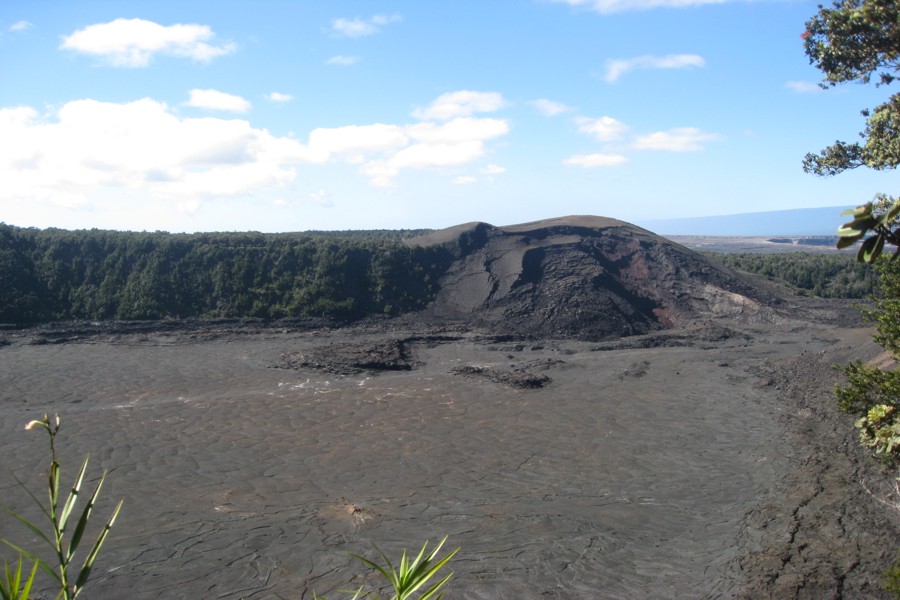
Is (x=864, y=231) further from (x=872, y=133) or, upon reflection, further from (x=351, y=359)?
(x=351, y=359)

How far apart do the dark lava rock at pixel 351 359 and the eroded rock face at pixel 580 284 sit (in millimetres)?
6506

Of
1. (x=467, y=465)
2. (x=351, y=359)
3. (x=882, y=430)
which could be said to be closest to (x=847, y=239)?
(x=882, y=430)

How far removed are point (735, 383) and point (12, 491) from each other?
18.9 metres

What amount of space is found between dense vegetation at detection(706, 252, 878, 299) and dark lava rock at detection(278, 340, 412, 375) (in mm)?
26173

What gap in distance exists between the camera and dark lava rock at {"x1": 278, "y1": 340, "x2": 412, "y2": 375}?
21.3 metres

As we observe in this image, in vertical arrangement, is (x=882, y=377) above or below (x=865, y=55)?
below

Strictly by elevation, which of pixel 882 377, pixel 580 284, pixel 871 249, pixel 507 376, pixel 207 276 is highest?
pixel 207 276

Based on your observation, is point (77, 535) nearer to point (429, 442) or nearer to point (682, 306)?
Result: point (429, 442)

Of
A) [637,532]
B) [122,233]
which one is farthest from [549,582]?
[122,233]

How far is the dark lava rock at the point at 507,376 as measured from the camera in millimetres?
19703

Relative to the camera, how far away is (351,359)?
866 inches

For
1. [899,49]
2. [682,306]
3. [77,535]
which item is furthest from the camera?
[682,306]

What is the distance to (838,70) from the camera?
9.40m

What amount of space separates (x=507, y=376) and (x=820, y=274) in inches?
1140
